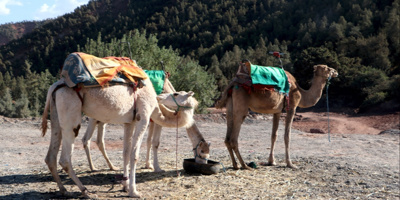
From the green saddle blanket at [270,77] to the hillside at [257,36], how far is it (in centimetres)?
2532

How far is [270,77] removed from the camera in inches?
336

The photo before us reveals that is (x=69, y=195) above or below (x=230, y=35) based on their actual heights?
below

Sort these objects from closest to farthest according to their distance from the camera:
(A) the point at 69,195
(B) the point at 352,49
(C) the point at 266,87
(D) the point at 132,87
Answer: (A) the point at 69,195 → (D) the point at 132,87 → (C) the point at 266,87 → (B) the point at 352,49

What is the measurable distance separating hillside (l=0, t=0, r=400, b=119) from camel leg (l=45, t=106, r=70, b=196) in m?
30.5

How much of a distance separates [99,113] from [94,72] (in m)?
0.70

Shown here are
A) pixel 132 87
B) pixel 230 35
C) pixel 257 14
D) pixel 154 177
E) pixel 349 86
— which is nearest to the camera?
pixel 132 87

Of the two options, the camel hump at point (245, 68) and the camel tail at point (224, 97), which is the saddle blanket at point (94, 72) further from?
the camel hump at point (245, 68)

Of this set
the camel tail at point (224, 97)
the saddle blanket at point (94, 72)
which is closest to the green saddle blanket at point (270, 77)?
the camel tail at point (224, 97)

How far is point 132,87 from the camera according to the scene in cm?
602

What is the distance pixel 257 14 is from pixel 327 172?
2683 inches

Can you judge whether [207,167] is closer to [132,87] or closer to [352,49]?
[132,87]

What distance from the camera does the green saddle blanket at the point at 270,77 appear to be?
8.23 metres

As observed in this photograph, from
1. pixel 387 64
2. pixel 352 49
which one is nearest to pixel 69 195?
pixel 387 64

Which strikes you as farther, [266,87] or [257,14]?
[257,14]
